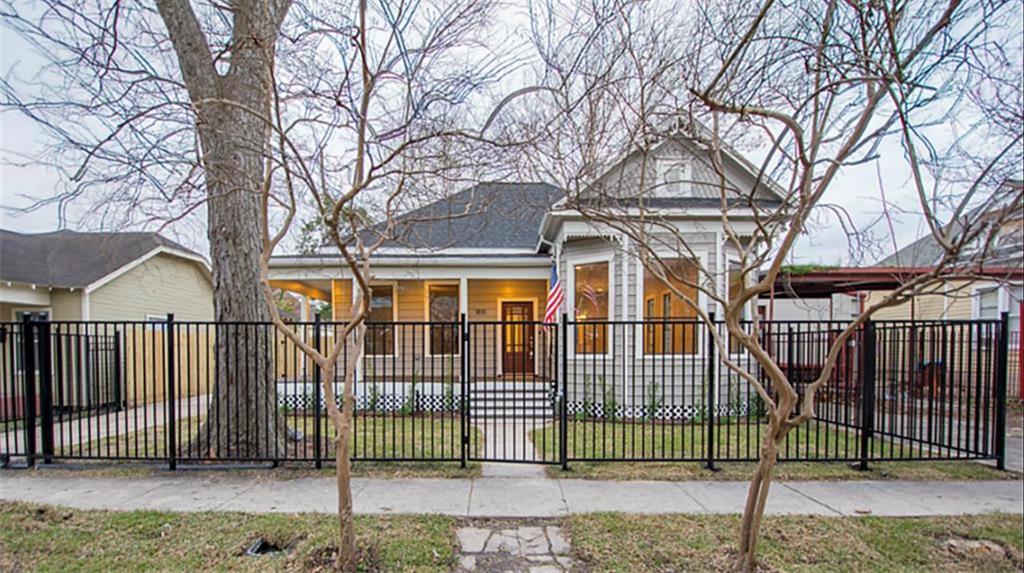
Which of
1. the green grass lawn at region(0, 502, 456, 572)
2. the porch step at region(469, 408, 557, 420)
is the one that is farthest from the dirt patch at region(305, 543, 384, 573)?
the porch step at region(469, 408, 557, 420)

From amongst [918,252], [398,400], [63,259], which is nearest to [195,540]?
[398,400]

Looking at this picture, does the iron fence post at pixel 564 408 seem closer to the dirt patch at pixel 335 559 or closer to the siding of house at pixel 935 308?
the dirt patch at pixel 335 559

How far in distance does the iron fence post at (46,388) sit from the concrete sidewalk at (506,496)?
31cm

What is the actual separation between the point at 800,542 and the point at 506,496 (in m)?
2.44

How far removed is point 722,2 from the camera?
13.5ft

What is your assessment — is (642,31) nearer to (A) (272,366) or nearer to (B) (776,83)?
(B) (776,83)

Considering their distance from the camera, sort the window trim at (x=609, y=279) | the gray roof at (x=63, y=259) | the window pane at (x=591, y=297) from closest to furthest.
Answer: the window trim at (x=609, y=279), the window pane at (x=591, y=297), the gray roof at (x=63, y=259)

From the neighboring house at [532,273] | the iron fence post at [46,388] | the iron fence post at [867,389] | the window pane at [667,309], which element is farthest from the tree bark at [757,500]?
the iron fence post at [46,388]

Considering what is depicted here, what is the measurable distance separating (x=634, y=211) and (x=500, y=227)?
5.36 m

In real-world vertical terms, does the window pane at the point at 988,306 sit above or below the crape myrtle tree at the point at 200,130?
below

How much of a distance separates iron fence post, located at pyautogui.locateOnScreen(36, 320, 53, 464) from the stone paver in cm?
506

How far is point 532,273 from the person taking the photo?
1075cm

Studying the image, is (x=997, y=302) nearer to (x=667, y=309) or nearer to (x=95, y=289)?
(x=667, y=309)

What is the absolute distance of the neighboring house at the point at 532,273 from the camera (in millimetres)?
7355
